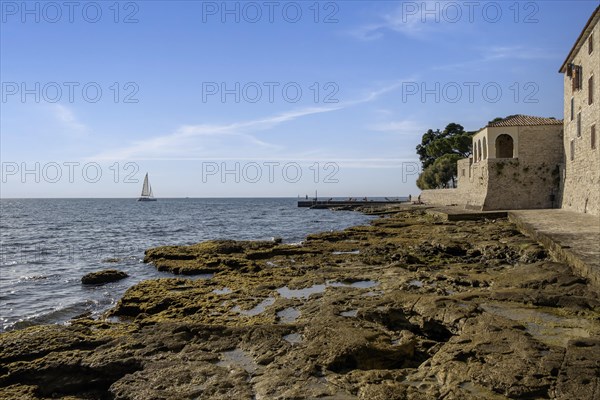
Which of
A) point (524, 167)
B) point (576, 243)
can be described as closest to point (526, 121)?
point (524, 167)

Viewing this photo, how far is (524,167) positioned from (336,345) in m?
30.2

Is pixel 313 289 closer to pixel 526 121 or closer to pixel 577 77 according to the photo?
pixel 577 77

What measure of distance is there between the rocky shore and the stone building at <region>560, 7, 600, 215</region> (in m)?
14.2

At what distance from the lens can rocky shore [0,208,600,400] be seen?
17.4ft

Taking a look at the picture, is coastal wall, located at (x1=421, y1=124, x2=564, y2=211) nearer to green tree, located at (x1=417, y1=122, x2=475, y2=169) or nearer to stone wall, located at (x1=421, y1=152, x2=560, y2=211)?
stone wall, located at (x1=421, y1=152, x2=560, y2=211)

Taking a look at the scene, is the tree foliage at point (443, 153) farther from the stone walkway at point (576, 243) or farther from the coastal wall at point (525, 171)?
the stone walkway at point (576, 243)

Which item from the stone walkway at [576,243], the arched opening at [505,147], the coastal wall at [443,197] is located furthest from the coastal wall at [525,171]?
the stone walkway at [576,243]

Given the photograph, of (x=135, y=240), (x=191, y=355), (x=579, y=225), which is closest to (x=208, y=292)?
(x=191, y=355)

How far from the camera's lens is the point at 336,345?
638 centimetres

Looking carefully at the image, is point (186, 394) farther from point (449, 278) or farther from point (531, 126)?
point (531, 126)

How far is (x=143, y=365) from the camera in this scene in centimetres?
623

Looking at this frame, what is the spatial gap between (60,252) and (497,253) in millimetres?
22143

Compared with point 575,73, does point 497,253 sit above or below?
below

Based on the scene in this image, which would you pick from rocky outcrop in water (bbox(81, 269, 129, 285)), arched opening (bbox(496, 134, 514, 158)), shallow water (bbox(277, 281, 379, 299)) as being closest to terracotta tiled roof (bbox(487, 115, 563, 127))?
arched opening (bbox(496, 134, 514, 158))
